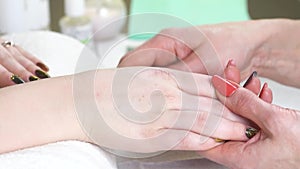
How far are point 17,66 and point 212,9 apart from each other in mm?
830

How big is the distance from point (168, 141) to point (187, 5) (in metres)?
0.93

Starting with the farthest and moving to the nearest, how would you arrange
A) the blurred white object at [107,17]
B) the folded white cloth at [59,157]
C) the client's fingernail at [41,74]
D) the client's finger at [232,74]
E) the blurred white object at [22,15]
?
the blurred white object at [107,17]
the blurred white object at [22,15]
the client's fingernail at [41,74]
the client's finger at [232,74]
the folded white cloth at [59,157]

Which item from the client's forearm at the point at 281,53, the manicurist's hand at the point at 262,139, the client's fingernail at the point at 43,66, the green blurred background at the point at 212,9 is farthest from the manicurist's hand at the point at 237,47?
the green blurred background at the point at 212,9

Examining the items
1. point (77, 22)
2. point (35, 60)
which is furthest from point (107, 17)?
point (35, 60)

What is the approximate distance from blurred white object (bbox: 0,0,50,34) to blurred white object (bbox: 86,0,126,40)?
5.9 inches

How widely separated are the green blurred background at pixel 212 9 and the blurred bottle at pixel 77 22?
21 cm

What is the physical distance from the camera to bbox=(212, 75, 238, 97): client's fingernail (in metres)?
0.67

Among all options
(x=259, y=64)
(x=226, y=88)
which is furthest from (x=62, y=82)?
(x=259, y=64)

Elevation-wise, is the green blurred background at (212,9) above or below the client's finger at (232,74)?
below

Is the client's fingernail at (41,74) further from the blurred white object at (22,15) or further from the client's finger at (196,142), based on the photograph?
the blurred white object at (22,15)

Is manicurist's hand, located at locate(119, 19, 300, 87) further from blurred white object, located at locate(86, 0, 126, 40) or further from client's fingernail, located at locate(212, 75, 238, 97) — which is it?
blurred white object, located at locate(86, 0, 126, 40)

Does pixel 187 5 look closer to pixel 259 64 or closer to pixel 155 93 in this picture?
pixel 259 64

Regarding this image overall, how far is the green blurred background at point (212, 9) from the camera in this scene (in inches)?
59.0

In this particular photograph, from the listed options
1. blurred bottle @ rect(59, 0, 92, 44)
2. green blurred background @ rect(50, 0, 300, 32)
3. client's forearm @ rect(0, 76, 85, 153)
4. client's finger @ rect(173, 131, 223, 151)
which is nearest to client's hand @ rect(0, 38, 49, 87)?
client's forearm @ rect(0, 76, 85, 153)
